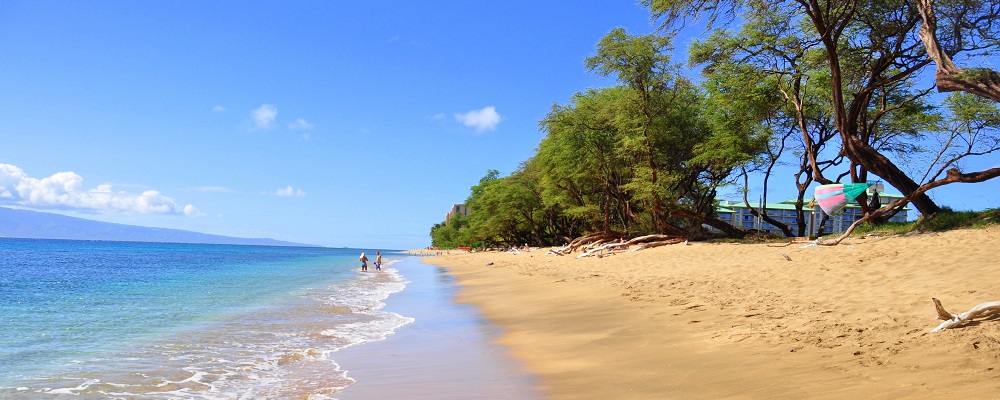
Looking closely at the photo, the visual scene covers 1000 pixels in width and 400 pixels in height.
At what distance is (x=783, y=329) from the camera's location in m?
6.86

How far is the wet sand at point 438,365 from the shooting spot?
5.54m

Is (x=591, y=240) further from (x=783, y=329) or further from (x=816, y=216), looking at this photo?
(x=816, y=216)

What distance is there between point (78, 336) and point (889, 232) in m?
18.5

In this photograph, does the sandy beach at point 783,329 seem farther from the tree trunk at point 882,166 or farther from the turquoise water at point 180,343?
the tree trunk at point 882,166

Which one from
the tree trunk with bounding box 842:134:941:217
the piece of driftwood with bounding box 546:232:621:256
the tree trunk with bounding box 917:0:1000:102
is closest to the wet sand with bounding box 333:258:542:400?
the tree trunk with bounding box 917:0:1000:102

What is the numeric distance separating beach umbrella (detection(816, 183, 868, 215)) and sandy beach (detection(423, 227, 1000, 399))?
376 centimetres

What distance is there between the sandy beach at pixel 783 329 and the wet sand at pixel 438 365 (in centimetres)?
29

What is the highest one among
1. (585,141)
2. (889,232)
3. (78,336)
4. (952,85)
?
(585,141)

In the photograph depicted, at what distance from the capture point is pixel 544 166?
41.6 meters

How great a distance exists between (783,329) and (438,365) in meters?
4.00

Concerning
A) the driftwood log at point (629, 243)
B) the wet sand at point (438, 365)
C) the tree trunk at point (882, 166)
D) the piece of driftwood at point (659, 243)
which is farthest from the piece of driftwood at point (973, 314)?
the piece of driftwood at point (659, 243)

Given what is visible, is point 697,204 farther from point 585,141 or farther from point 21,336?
point 21,336

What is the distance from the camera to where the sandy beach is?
477 cm

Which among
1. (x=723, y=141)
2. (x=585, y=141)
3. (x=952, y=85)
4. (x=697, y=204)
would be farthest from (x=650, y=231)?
(x=952, y=85)
